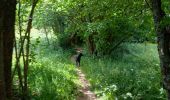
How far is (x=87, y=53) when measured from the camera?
21719 millimetres

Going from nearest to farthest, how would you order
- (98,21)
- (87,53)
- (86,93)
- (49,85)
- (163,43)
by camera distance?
(163,43), (49,85), (86,93), (98,21), (87,53)

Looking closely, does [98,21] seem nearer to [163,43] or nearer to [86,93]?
[86,93]

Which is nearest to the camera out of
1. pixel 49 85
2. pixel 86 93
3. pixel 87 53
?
pixel 49 85

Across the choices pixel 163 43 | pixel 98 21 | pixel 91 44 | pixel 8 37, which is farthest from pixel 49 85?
pixel 91 44

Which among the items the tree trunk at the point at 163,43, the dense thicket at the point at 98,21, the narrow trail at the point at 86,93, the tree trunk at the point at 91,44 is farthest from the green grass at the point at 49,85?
the tree trunk at the point at 91,44

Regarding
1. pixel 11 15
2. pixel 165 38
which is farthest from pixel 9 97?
pixel 165 38

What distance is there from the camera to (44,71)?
37.2ft

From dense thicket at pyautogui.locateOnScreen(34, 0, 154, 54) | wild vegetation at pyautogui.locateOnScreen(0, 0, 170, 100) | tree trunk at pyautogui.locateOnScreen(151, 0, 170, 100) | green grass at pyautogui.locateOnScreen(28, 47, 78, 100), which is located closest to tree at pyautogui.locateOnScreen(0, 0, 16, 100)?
wild vegetation at pyautogui.locateOnScreen(0, 0, 170, 100)

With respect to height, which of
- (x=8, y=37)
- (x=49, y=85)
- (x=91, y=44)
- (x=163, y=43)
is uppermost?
(x=8, y=37)

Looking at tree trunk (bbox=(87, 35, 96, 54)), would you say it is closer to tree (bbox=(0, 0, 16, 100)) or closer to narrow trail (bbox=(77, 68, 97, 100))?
narrow trail (bbox=(77, 68, 97, 100))

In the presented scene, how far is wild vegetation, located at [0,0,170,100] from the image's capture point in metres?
6.49

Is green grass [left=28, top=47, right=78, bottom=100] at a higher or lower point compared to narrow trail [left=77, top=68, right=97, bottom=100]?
higher

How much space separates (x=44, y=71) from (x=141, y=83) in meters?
3.51

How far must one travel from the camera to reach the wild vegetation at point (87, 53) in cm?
649
